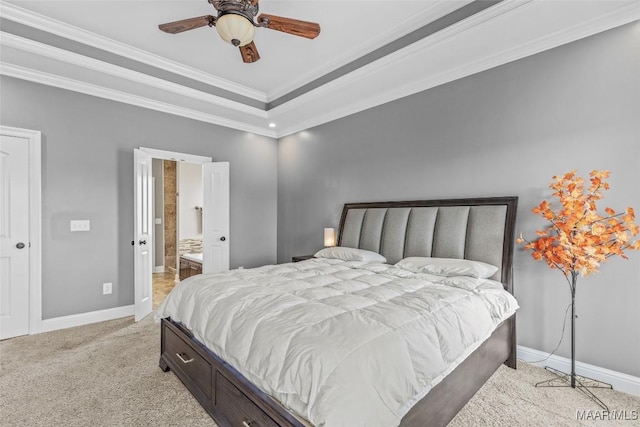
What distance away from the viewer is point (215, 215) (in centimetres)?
463

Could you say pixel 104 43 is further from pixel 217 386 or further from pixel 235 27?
pixel 217 386

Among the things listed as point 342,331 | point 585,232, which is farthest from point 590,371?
point 342,331

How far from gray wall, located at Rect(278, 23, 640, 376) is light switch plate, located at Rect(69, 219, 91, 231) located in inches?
143

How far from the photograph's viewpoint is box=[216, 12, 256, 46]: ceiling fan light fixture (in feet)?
6.75

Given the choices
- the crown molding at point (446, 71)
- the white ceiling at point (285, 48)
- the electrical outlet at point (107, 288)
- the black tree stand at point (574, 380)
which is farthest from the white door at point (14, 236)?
the black tree stand at point (574, 380)

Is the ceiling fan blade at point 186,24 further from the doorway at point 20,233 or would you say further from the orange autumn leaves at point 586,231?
the orange autumn leaves at point 586,231

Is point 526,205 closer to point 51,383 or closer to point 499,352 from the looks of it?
point 499,352

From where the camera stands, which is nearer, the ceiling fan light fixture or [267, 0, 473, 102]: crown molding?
the ceiling fan light fixture

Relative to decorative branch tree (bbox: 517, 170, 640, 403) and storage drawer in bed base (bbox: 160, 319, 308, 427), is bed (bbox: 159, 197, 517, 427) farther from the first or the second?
decorative branch tree (bbox: 517, 170, 640, 403)

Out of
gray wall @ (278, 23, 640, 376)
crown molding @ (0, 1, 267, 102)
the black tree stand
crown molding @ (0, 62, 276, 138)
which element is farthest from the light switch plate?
the black tree stand

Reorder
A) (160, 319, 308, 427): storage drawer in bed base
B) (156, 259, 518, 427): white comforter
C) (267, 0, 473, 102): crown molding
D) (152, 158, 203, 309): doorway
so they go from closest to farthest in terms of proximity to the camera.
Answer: (156, 259, 518, 427): white comforter < (160, 319, 308, 427): storage drawer in bed base < (267, 0, 473, 102): crown molding < (152, 158, 203, 309): doorway

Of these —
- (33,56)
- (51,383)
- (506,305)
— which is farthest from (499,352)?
(33,56)

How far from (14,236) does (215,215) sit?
2.20 metres

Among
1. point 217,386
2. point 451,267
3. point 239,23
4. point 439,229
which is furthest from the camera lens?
point 439,229
